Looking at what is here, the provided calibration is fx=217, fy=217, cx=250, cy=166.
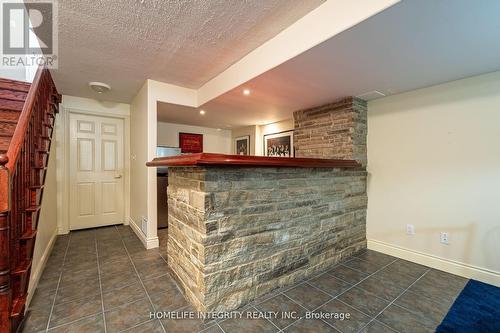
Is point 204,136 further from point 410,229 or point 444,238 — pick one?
point 444,238

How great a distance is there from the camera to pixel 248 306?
174 centimetres

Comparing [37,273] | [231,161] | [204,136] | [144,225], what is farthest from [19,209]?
[204,136]

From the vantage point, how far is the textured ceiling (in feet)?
5.40

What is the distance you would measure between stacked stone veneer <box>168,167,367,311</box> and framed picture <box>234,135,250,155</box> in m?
3.01

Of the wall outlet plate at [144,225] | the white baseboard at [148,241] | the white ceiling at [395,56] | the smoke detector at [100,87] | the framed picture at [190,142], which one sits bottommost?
the white baseboard at [148,241]

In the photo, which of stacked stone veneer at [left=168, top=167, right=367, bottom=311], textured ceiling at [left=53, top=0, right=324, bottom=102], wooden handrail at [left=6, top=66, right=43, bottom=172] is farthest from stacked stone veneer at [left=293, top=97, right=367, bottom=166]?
wooden handrail at [left=6, top=66, right=43, bottom=172]

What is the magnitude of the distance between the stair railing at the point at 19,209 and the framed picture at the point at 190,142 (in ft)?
9.63

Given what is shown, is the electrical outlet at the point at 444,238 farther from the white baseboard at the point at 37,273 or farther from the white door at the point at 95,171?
the white door at the point at 95,171

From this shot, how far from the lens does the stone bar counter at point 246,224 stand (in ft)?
5.22

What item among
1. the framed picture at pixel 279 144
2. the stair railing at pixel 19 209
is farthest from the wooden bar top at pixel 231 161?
the framed picture at pixel 279 144

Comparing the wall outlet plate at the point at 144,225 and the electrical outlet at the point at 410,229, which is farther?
the wall outlet plate at the point at 144,225

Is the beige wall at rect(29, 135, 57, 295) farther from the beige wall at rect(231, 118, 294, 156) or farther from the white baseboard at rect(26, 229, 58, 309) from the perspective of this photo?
the beige wall at rect(231, 118, 294, 156)

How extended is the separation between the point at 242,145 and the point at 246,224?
12.6 ft

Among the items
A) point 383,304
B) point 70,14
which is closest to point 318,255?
point 383,304
